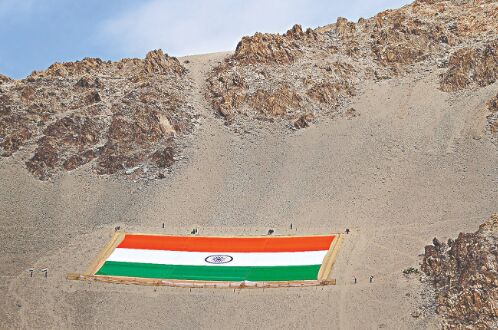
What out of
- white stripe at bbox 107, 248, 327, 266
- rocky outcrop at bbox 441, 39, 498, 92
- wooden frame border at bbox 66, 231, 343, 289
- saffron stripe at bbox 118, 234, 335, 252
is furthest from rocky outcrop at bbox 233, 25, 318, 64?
wooden frame border at bbox 66, 231, 343, 289

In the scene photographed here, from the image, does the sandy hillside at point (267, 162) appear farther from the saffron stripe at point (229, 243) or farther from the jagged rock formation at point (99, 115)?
the saffron stripe at point (229, 243)

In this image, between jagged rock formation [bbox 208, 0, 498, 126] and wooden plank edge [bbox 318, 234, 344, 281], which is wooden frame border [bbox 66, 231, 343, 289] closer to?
wooden plank edge [bbox 318, 234, 344, 281]

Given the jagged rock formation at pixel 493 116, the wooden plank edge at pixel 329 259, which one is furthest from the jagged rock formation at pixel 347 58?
the wooden plank edge at pixel 329 259

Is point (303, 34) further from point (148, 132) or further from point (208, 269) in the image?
point (208, 269)

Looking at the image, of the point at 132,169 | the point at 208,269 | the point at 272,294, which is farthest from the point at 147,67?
the point at 272,294

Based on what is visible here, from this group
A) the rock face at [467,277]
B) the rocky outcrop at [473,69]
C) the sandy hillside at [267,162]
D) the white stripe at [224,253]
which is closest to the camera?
the rock face at [467,277]
